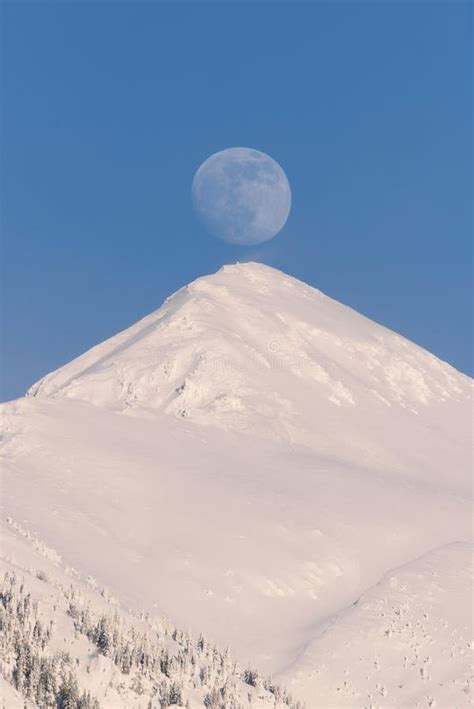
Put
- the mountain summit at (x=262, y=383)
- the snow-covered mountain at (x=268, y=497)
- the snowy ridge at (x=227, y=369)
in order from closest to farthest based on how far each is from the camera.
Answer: the snow-covered mountain at (x=268, y=497), the mountain summit at (x=262, y=383), the snowy ridge at (x=227, y=369)

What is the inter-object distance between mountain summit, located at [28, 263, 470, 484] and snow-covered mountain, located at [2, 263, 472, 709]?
0.42 m

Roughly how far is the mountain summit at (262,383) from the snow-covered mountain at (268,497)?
1.39ft

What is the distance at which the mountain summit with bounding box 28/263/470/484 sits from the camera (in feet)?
511

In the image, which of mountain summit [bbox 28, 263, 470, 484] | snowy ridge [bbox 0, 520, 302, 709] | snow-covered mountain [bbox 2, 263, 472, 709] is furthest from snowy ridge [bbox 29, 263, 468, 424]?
snowy ridge [bbox 0, 520, 302, 709]

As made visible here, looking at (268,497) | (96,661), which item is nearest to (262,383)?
(268,497)

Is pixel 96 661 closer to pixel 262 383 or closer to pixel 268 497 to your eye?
pixel 268 497

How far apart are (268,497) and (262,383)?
152 ft

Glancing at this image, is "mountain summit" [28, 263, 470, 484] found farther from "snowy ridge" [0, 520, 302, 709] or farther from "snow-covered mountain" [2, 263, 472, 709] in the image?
"snowy ridge" [0, 520, 302, 709]

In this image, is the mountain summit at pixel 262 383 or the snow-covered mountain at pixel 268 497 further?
the mountain summit at pixel 262 383

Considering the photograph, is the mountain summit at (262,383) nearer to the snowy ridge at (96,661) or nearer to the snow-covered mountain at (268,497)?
the snow-covered mountain at (268,497)

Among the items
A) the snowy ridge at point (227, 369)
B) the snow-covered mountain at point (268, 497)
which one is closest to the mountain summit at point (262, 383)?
the snowy ridge at point (227, 369)

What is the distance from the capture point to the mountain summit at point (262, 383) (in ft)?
511

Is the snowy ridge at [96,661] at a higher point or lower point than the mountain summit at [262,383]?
lower

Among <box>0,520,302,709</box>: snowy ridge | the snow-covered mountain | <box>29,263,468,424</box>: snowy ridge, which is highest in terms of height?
<box>29,263,468,424</box>: snowy ridge
